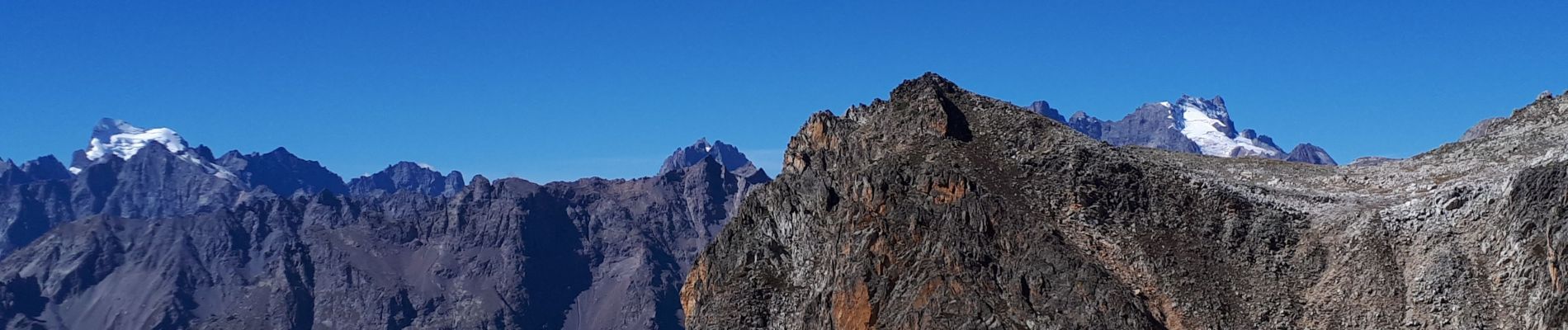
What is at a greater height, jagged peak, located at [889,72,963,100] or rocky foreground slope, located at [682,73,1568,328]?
jagged peak, located at [889,72,963,100]

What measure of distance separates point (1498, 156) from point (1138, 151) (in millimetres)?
27438

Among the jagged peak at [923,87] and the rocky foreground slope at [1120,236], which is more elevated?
the jagged peak at [923,87]

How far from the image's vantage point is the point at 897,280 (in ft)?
386

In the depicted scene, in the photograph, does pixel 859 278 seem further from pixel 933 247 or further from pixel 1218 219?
pixel 1218 219

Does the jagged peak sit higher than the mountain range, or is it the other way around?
the jagged peak

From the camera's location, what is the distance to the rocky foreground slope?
10444 cm

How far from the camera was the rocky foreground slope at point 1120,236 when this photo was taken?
4112 inches

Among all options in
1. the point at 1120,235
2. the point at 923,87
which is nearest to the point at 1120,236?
the point at 1120,235

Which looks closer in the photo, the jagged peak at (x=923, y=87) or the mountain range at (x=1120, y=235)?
the mountain range at (x=1120, y=235)

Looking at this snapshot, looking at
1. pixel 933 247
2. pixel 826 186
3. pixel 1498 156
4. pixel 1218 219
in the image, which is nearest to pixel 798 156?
pixel 826 186

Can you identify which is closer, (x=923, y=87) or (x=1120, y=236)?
(x=1120, y=236)

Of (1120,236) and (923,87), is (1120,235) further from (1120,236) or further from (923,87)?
(923,87)

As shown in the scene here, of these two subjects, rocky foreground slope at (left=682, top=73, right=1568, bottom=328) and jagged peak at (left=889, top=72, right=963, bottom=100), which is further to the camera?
jagged peak at (left=889, top=72, right=963, bottom=100)

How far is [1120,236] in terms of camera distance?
11925 cm
